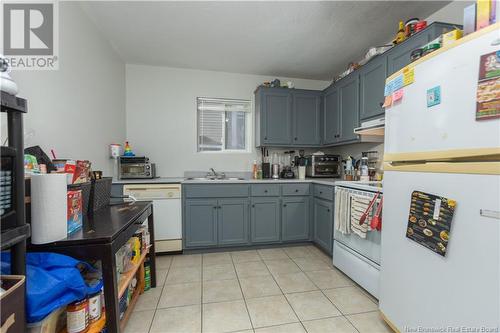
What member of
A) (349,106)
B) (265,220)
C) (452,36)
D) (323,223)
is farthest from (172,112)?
(452,36)

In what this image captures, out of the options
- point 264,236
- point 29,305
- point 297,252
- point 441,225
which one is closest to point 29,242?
point 29,305

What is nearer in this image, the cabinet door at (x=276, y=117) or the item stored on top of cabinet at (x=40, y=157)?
the item stored on top of cabinet at (x=40, y=157)

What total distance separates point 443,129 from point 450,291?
0.76m

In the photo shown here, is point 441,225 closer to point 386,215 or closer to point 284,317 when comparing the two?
point 386,215

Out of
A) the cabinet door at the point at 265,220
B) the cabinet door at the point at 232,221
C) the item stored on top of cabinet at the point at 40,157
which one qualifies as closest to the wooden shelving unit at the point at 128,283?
the item stored on top of cabinet at the point at 40,157

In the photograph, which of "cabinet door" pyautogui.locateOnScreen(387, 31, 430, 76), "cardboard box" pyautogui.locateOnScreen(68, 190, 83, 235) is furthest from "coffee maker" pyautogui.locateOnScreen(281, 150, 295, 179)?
"cardboard box" pyautogui.locateOnScreen(68, 190, 83, 235)

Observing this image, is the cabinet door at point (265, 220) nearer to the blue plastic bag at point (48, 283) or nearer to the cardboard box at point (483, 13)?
the blue plastic bag at point (48, 283)

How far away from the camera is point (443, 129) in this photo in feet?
→ 3.39

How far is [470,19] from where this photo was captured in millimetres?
1036

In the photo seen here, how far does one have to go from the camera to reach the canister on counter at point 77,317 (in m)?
0.93

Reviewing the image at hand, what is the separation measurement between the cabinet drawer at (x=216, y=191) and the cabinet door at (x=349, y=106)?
144cm

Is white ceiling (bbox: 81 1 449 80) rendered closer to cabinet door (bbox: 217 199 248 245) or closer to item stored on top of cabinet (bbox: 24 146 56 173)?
item stored on top of cabinet (bbox: 24 146 56 173)

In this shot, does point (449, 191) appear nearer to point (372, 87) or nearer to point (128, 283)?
point (372, 87)

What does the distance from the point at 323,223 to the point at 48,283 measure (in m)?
2.48
